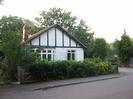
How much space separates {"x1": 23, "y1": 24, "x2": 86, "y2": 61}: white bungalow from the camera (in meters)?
35.1

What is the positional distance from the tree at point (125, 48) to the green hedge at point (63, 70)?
1747 cm

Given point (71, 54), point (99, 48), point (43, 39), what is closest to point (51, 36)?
point (43, 39)

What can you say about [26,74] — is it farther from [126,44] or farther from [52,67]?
[126,44]

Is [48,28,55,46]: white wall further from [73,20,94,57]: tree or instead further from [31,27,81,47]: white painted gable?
[73,20,94,57]: tree

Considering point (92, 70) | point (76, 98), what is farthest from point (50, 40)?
point (76, 98)

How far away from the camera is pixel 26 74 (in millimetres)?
20828

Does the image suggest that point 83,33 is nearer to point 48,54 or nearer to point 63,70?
point 48,54

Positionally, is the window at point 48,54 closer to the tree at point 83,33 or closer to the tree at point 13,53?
the tree at point 13,53

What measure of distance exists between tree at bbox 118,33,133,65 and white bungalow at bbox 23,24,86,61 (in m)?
10.4

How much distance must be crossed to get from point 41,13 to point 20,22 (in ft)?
18.5

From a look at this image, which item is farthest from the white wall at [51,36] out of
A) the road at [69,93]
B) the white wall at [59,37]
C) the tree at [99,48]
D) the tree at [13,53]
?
the road at [69,93]

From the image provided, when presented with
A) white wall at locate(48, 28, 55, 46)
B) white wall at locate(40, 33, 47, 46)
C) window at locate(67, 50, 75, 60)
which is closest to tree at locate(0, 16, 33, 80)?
white wall at locate(40, 33, 47, 46)

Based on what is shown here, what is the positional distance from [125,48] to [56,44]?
14.5 metres

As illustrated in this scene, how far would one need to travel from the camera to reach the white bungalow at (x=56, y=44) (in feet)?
115
